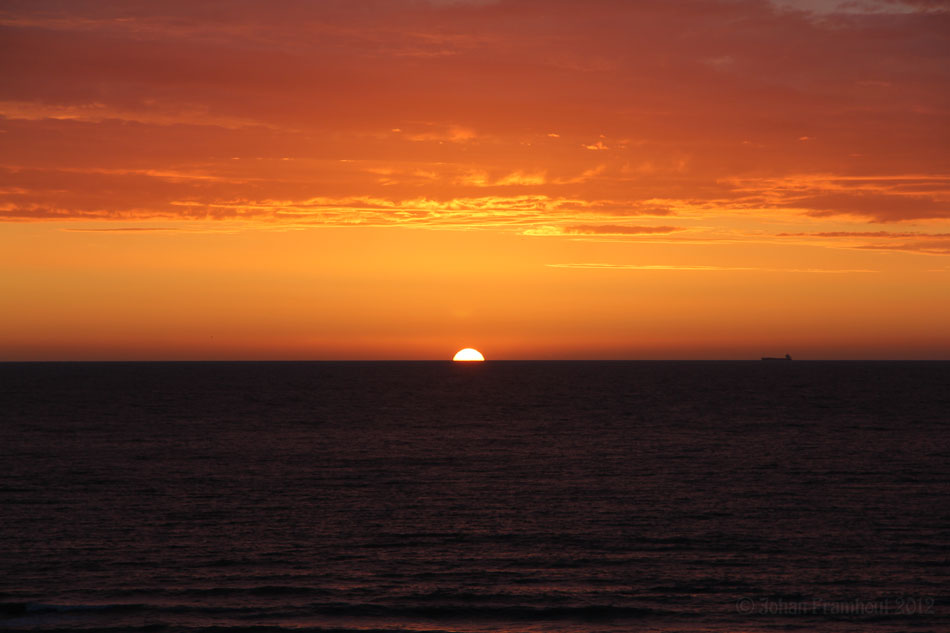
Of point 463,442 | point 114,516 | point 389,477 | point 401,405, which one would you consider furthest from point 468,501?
point 401,405

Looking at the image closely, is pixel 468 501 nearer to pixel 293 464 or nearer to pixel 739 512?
pixel 739 512

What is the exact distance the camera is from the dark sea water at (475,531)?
34.5 m

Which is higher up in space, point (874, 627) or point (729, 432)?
point (729, 432)

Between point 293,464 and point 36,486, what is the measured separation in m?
20.3

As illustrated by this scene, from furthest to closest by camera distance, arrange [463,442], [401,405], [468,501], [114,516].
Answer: [401,405] → [463,442] → [468,501] → [114,516]

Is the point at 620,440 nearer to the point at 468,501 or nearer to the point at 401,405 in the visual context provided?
the point at 468,501

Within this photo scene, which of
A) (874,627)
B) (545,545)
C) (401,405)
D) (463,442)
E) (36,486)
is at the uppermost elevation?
(401,405)

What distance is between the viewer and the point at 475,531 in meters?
48.2

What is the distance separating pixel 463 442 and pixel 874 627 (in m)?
62.5

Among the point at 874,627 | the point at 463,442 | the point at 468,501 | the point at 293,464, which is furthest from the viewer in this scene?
the point at 463,442

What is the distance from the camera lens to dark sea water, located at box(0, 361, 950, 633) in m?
34.5

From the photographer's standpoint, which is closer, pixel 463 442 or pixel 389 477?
pixel 389 477

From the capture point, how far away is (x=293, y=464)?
76.3 m

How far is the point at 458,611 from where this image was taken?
3469 cm
